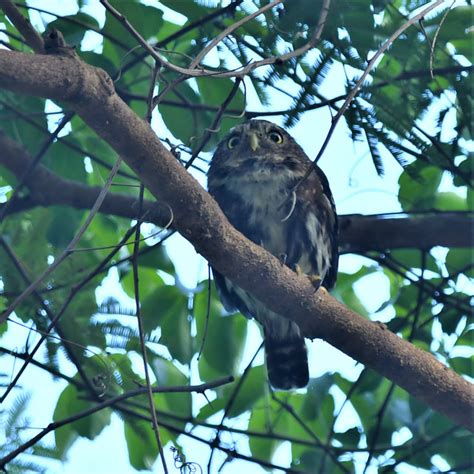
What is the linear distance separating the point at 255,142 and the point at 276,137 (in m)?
0.23

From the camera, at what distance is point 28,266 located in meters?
3.19

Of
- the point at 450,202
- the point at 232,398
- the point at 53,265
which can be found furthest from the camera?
the point at 450,202

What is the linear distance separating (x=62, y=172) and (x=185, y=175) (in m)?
1.61

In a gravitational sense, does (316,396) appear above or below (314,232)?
below

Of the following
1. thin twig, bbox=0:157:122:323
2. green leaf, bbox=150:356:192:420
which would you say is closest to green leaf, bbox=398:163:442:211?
green leaf, bbox=150:356:192:420

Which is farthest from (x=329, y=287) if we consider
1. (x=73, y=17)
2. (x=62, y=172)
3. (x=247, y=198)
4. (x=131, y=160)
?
(x=131, y=160)

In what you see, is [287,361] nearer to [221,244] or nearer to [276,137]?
[276,137]

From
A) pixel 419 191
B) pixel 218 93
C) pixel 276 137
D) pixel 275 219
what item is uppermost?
pixel 276 137

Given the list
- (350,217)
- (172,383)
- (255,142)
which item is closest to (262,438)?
(172,383)

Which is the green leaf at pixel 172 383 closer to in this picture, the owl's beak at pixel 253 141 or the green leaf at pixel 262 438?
the green leaf at pixel 262 438

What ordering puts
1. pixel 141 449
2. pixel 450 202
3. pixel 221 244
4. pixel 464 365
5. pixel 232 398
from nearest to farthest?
pixel 221 244, pixel 232 398, pixel 141 449, pixel 464 365, pixel 450 202

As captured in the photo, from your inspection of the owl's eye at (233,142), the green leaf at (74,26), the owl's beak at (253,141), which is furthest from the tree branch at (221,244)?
the owl's eye at (233,142)

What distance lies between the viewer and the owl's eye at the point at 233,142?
13.4ft

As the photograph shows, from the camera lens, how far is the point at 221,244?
2580 millimetres
